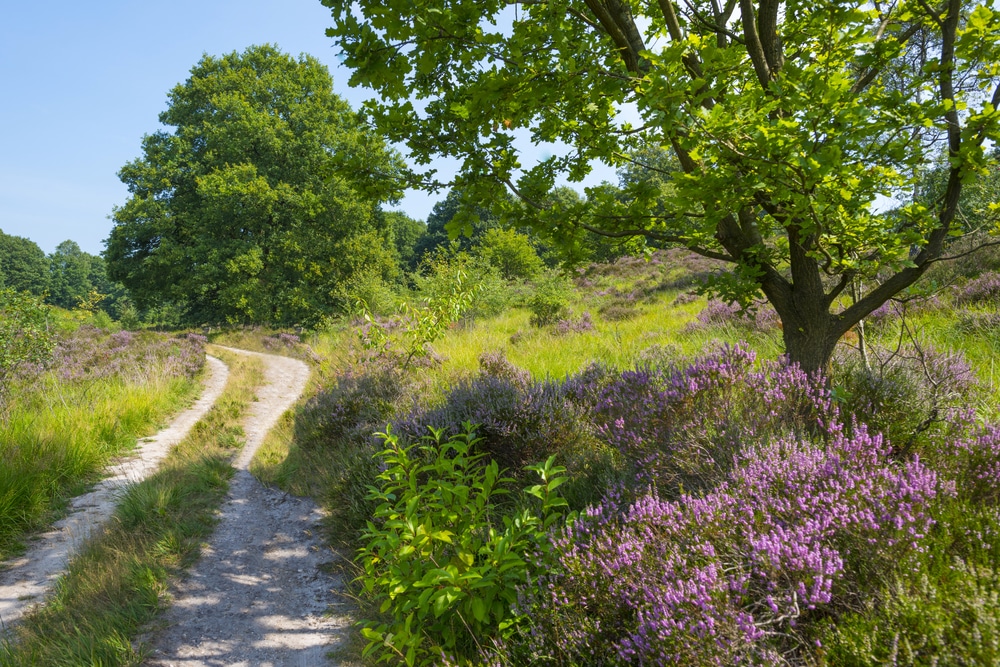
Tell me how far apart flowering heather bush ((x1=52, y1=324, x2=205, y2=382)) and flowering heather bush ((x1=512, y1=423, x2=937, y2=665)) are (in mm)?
11990

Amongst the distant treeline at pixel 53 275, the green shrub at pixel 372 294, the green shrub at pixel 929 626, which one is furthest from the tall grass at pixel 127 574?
the distant treeline at pixel 53 275

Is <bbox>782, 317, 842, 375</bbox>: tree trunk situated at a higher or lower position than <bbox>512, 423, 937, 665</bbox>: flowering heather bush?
higher

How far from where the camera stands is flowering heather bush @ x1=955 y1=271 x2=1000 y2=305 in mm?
6699

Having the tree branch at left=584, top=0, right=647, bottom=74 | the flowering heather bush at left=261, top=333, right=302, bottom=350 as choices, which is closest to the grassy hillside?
the tree branch at left=584, top=0, right=647, bottom=74

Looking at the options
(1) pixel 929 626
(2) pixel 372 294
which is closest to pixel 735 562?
(1) pixel 929 626

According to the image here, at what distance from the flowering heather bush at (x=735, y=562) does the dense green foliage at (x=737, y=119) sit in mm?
1352

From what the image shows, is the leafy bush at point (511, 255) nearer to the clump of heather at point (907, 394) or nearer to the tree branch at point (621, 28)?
the tree branch at point (621, 28)

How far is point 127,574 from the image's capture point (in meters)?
3.75

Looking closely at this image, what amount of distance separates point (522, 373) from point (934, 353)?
13.4ft

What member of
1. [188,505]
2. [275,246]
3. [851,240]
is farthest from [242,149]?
[851,240]

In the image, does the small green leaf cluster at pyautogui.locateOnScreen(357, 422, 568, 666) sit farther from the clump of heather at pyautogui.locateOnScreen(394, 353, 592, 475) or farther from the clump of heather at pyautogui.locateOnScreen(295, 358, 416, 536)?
the clump of heather at pyautogui.locateOnScreen(295, 358, 416, 536)

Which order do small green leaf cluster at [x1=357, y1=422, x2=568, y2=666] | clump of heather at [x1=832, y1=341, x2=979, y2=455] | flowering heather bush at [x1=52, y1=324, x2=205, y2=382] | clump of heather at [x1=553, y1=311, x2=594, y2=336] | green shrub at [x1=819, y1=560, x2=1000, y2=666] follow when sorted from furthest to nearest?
flowering heather bush at [x1=52, y1=324, x2=205, y2=382]
clump of heather at [x1=553, y1=311, x2=594, y2=336]
clump of heather at [x1=832, y1=341, x2=979, y2=455]
small green leaf cluster at [x1=357, y1=422, x2=568, y2=666]
green shrub at [x1=819, y1=560, x2=1000, y2=666]

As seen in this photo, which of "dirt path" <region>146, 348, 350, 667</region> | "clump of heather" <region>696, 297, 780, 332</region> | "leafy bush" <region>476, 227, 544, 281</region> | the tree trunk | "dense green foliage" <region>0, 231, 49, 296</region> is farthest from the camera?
"dense green foliage" <region>0, 231, 49, 296</region>

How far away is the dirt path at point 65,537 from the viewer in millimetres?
3893
